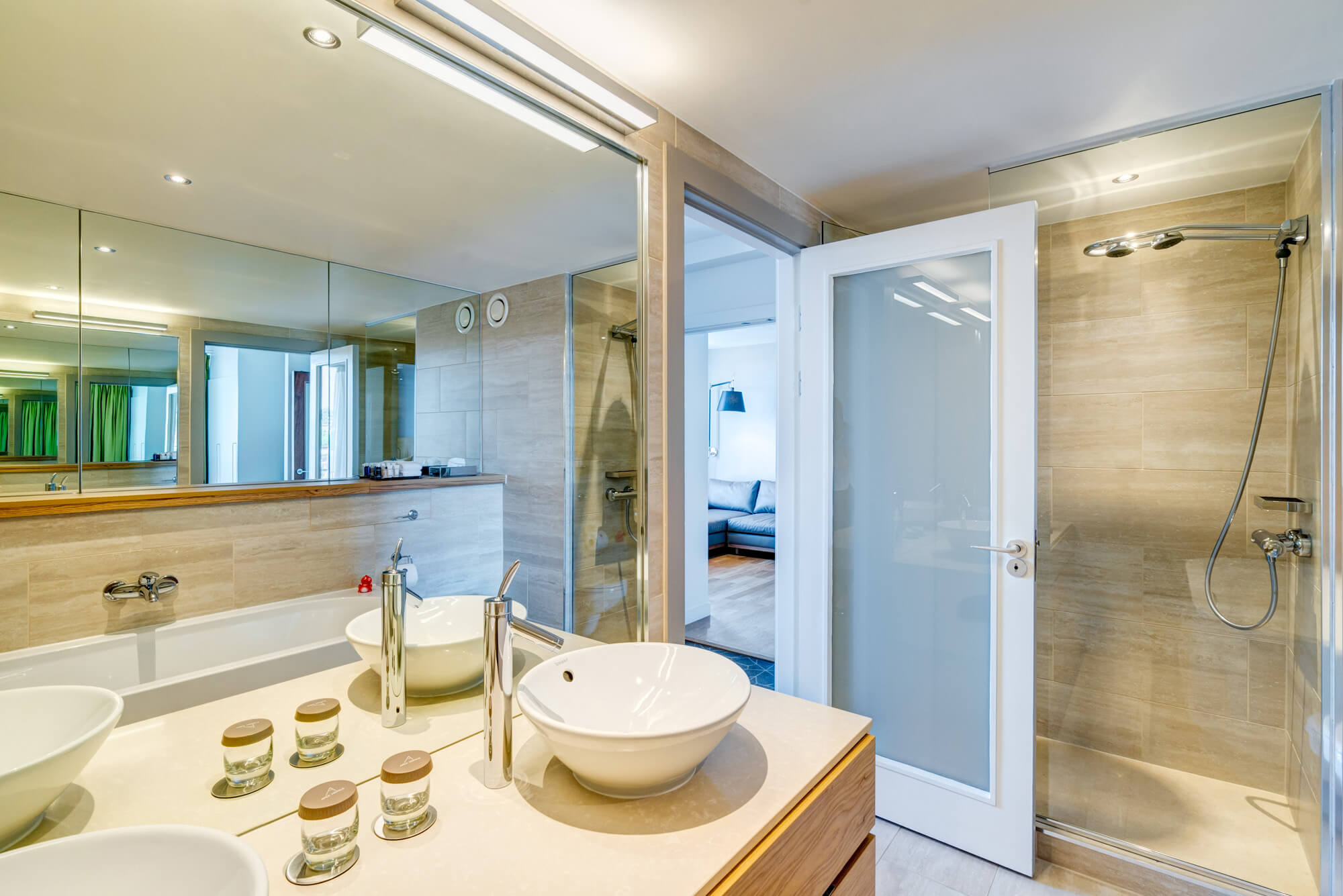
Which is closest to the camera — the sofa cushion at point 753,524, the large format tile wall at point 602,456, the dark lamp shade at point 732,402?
the large format tile wall at point 602,456

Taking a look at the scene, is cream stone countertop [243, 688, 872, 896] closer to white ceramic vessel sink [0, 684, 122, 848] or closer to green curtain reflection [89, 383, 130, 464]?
white ceramic vessel sink [0, 684, 122, 848]

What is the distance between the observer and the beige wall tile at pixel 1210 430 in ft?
6.07

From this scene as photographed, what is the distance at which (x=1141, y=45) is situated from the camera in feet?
4.69

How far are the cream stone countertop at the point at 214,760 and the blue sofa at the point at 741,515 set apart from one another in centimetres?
550

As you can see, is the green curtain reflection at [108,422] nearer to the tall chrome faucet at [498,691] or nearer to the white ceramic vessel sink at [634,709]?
the tall chrome faucet at [498,691]

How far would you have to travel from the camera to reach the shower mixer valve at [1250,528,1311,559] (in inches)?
68.4

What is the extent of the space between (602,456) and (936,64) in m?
1.30

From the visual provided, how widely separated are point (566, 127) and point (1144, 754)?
2.96 meters

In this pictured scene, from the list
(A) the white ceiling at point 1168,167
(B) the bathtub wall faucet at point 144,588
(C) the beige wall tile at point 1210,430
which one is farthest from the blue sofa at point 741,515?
(B) the bathtub wall faucet at point 144,588

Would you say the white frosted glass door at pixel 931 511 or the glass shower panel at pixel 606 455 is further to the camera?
the white frosted glass door at pixel 931 511

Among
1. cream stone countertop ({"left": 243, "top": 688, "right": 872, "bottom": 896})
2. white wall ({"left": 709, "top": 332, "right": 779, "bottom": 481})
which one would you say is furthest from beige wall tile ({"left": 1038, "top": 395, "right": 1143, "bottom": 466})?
white wall ({"left": 709, "top": 332, "right": 779, "bottom": 481})

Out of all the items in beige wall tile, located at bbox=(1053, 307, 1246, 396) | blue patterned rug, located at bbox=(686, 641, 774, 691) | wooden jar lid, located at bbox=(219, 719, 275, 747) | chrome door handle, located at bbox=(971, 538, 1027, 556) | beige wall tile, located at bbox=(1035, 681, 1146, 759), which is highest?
beige wall tile, located at bbox=(1053, 307, 1246, 396)

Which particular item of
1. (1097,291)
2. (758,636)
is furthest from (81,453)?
(758,636)

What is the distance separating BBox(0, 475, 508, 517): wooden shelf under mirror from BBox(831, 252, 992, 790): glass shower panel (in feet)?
5.22
